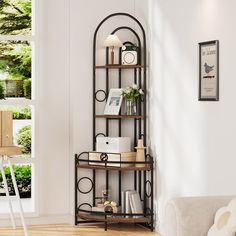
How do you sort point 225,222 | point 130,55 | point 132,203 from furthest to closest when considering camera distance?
1. point 130,55
2. point 132,203
3. point 225,222

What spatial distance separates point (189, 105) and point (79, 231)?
160 cm

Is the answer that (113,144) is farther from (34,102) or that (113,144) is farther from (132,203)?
(34,102)

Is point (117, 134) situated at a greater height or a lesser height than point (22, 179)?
greater

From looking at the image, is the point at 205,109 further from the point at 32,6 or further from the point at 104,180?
the point at 32,6

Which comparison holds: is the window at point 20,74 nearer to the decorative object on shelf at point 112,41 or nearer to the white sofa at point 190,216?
the decorative object on shelf at point 112,41

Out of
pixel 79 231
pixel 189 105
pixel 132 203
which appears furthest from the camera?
pixel 132 203

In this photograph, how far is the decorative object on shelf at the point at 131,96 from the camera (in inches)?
253

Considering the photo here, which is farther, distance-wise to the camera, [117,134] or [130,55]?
[117,134]

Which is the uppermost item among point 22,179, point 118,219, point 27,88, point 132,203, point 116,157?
point 27,88

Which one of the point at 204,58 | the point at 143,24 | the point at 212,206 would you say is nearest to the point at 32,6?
the point at 143,24

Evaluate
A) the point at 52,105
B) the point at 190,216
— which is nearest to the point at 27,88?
the point at 52,105

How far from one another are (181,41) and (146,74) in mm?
832

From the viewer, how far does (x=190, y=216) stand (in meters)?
3.75

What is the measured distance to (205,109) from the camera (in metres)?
5.43
